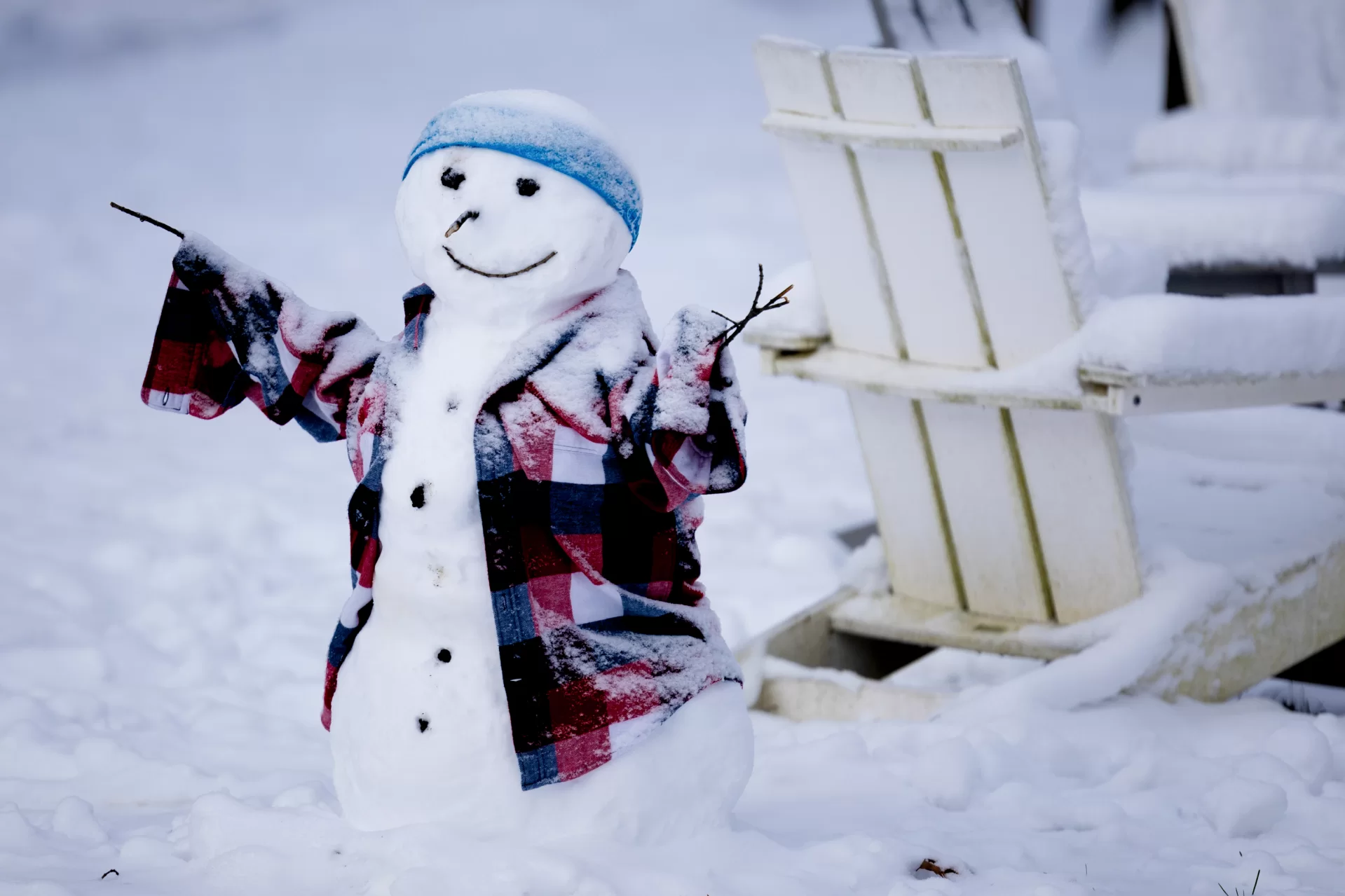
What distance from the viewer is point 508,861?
1.85 metres

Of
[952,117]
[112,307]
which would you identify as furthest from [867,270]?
[112,307]

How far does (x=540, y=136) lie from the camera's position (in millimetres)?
1897

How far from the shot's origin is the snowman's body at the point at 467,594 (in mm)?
1881

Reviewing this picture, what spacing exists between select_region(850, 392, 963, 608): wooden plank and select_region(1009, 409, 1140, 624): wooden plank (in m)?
0.20

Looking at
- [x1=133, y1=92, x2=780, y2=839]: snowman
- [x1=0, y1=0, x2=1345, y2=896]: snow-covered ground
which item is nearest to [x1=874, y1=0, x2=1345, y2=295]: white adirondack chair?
[x1=0, y1=0, x2=1345, y2=896]: snow-covered ground

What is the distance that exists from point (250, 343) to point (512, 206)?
0.43 m

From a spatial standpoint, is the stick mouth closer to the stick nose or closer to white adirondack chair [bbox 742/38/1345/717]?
the stick nose

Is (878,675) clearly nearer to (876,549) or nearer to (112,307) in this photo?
(876,549)

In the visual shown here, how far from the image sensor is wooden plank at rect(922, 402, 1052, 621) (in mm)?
2812

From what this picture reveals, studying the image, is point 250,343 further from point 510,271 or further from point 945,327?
point 945,327

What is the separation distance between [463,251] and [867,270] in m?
1.10

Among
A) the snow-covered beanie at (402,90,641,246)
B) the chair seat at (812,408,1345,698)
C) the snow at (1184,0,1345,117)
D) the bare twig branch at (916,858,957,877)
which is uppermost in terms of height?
the snow-covered beanie at (402,90,641,246)

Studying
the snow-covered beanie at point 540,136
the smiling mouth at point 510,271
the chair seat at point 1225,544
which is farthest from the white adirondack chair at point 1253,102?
the smiling mouth at point 510,271

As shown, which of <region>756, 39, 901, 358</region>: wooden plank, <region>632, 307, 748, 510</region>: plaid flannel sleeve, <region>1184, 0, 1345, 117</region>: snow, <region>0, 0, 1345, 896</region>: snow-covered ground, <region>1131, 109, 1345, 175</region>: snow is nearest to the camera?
<region>632, 307, 748, 510</region>: plaid flannel sleeve
